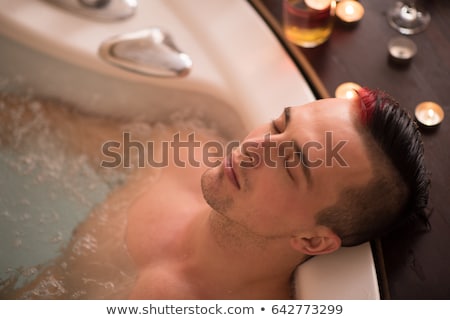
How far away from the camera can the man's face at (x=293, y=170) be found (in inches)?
45.5

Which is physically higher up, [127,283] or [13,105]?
[13,105]

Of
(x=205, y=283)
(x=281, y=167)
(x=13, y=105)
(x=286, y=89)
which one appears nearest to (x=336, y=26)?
(x=286, y=89)

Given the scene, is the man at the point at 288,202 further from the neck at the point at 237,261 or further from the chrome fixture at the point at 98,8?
the chrome fixture at the point at 98,8

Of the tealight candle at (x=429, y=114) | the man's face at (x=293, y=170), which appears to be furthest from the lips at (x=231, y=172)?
the tealight candle at (x=429, y=114)

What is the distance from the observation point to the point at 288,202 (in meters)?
1.21

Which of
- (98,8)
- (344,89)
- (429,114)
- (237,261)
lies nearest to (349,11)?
(344,89)

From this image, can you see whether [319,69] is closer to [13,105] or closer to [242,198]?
[242,198]

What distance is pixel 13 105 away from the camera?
1831 mm

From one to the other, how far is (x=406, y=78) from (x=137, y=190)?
856 millimetres

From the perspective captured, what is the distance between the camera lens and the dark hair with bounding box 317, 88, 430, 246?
45.1 inches

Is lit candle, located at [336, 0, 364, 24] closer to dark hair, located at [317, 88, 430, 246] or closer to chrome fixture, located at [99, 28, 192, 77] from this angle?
chrome fixture, located at [99, 28, 192, 77]

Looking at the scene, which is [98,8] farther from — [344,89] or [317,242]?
[317,242]

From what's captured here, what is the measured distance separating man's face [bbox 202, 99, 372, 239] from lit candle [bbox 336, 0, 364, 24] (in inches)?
26.3

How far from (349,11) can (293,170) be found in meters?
0.81
